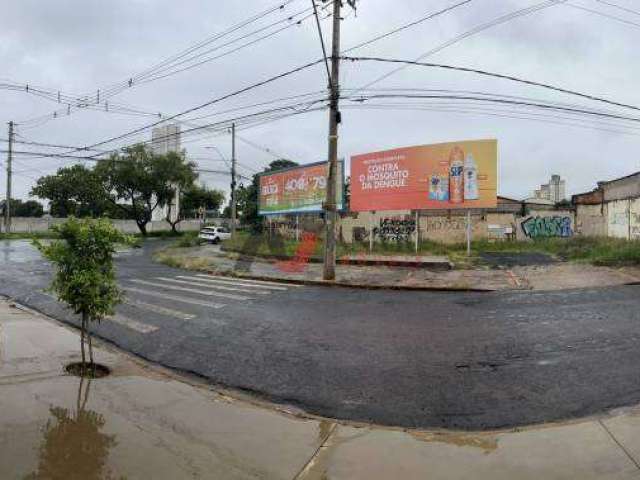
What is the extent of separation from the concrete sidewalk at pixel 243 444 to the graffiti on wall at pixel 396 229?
2594 cm

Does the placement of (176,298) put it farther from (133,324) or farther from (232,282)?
(232,282)

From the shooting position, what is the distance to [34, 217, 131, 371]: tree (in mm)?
7598

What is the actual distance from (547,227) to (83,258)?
3176 centimetres

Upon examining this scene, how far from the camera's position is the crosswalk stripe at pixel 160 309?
11.7 metres

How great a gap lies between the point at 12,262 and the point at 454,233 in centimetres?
2203

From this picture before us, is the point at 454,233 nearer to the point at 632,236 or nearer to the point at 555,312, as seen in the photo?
the point at 632,236

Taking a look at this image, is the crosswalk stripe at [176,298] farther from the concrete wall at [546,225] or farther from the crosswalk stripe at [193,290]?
the concrete wall at [546,225]

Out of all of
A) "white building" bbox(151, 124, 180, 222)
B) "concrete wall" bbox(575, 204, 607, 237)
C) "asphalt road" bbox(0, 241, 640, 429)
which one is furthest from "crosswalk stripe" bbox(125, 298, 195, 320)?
"concrete wall" bbox(575, 204, 607, 237)

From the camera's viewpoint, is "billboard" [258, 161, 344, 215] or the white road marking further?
"billboard" [258, 161, 344, 215]

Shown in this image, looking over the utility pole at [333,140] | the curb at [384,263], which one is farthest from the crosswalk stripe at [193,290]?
the curb at [384,263]

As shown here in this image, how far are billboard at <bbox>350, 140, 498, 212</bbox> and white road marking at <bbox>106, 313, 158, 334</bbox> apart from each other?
58.6ft

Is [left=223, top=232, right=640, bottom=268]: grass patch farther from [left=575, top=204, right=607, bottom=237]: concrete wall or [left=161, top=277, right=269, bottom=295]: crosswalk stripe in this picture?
[left=161, top=277, right=269, bottom=295]: crosswalk stripe

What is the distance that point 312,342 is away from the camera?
9258mm

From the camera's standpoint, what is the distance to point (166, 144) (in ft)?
146
